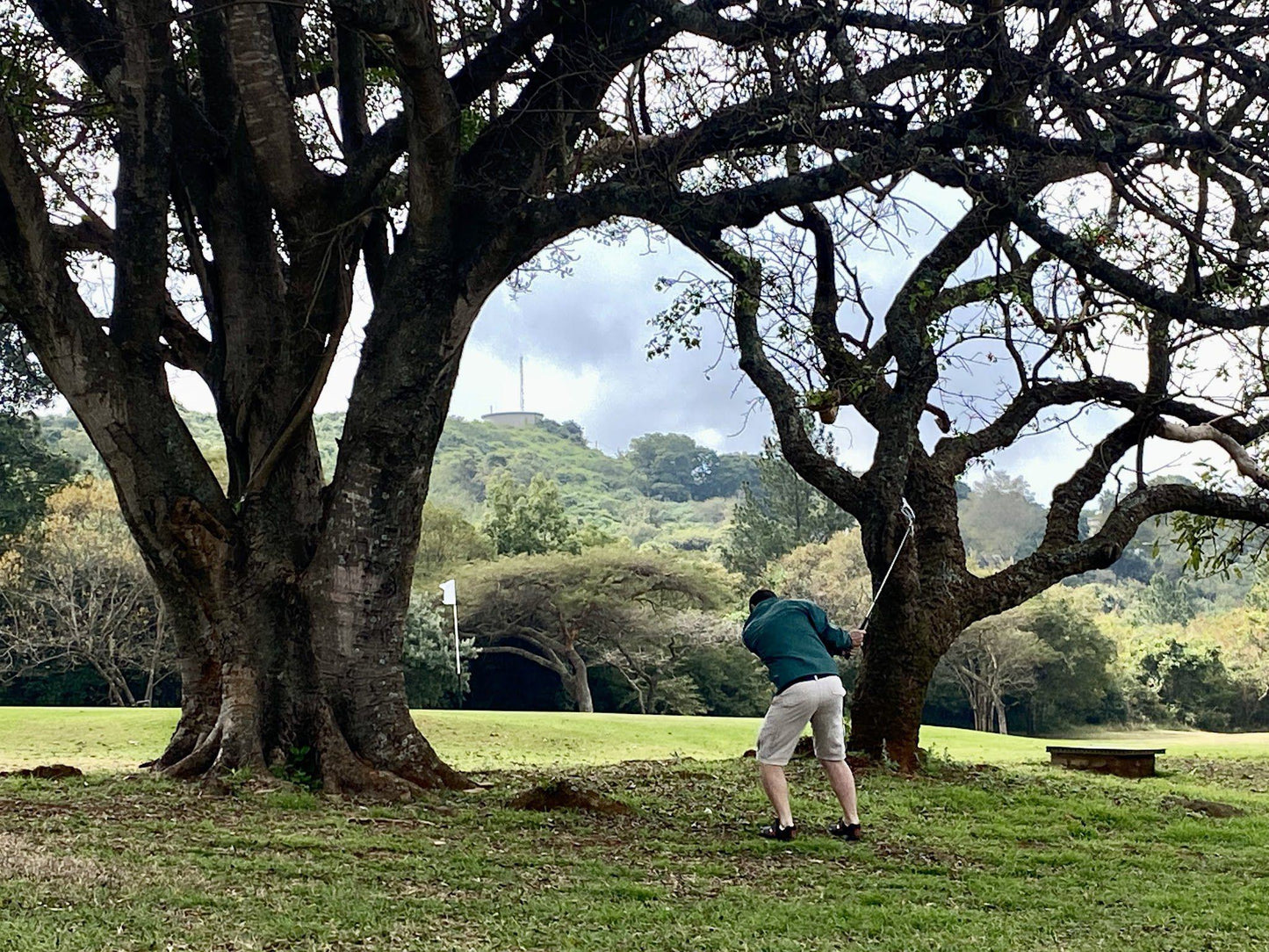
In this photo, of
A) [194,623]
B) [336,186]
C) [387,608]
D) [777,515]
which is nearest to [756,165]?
[336,186]

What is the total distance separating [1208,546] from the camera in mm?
16438

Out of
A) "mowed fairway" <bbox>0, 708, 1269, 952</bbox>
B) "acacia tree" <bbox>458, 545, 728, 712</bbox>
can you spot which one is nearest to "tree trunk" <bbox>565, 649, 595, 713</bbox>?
"acacia tree" <bbox>458, 545, 728, 712</bbox>

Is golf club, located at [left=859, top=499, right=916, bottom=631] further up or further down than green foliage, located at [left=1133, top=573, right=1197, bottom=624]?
further down

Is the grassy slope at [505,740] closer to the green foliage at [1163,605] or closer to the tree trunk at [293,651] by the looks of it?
the tree trunk at [293,651]

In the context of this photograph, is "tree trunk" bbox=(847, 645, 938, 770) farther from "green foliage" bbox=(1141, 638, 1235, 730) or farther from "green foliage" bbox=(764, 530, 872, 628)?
"green foliage" bbox=(1141, 638, 1235, 730)

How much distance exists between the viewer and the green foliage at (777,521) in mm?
59375

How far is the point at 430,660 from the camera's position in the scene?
118 ft

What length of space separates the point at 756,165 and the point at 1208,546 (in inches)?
381

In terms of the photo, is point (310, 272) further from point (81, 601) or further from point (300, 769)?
point (81, 601)

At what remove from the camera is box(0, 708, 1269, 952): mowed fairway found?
4.77m

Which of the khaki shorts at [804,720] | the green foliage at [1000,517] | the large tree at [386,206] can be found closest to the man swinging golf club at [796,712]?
the khaki shorts at [804,720]

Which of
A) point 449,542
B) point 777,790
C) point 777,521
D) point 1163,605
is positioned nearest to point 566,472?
point 777,521

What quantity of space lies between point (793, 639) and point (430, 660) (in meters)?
29.9

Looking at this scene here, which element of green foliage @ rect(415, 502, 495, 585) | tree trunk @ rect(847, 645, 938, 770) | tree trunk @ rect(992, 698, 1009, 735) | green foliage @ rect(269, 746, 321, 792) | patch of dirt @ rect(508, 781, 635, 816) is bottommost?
tree trunk @ rect(992, 698, 1009, 735)
